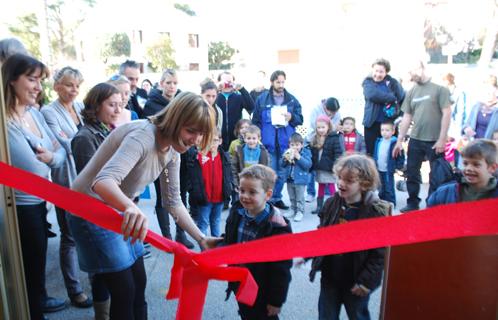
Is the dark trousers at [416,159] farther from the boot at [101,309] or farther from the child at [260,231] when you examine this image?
the boot at [101,309]

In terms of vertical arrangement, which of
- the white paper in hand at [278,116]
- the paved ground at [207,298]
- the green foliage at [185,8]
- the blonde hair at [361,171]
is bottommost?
the paved ground at [207,298]

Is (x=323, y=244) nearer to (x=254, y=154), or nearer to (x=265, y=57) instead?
(x=254, y=154)

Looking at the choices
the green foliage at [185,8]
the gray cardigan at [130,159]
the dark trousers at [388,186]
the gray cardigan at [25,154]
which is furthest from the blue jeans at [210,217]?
the green foliage at [185,8]

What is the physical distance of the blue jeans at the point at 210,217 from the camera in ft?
12.6

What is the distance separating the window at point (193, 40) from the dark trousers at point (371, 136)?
15673 millimetres

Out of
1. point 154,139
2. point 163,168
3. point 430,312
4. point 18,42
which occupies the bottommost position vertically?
point 430,312

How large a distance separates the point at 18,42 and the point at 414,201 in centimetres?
438

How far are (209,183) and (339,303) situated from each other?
1954 mm

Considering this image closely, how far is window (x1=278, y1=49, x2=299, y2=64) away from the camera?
20.1m

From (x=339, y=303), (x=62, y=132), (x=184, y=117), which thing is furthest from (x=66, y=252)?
(x=339, y=303)

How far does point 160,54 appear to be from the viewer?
18.4m

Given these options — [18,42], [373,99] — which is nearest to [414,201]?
[373,99]

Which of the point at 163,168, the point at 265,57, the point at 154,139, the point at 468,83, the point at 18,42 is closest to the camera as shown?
the point at 154,139

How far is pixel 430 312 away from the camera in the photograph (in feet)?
5.70
